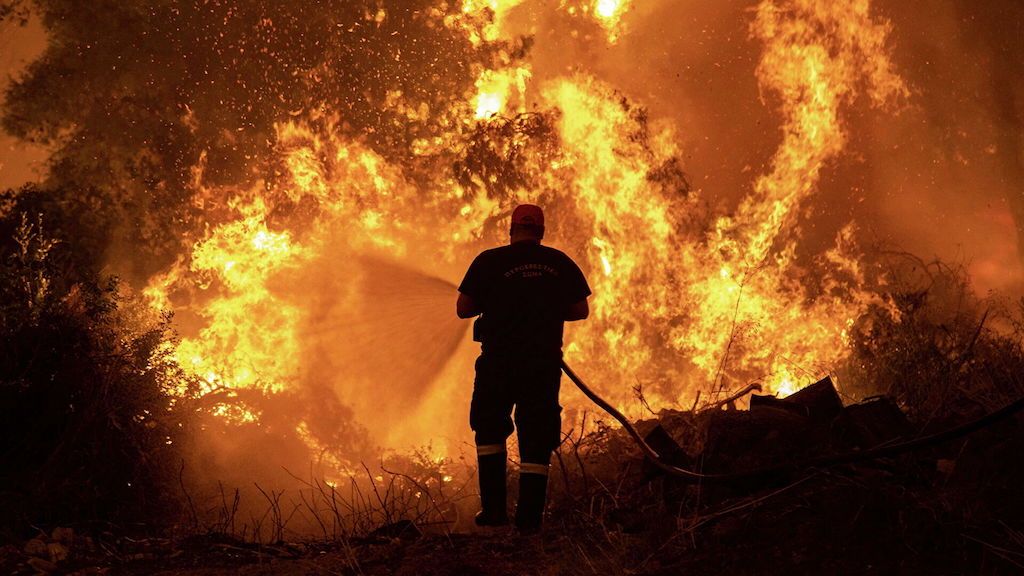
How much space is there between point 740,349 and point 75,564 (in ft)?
28.9

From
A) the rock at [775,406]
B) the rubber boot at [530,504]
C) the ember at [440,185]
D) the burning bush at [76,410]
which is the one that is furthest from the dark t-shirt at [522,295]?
the ember at [440,185]

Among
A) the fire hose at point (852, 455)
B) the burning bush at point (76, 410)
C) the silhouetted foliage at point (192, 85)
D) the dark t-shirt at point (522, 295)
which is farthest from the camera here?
the silhouetted foliage at point (192, 85)

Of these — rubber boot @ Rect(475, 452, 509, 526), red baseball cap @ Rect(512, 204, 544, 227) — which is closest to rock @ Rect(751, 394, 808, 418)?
rubber boot @ Rect(475, 452, 509, 526)

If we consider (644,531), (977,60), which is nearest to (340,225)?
(644,531)

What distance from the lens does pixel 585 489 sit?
185 inches

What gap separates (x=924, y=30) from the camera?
1361cm

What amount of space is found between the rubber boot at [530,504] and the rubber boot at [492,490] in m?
0.12

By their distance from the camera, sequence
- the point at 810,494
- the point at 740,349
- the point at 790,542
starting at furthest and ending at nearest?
the point at 740,349 < the point at 810,494 < the point at 790,542

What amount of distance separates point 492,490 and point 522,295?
122 cm

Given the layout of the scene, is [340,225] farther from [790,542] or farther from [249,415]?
[790,542]

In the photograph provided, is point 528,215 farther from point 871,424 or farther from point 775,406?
point 871,424

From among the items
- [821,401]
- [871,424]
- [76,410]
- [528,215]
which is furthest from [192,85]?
[871,424]

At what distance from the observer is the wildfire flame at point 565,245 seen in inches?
418

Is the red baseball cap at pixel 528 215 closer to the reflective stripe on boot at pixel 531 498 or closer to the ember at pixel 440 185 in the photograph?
the reflective stripe on boot at pixel 531 498
